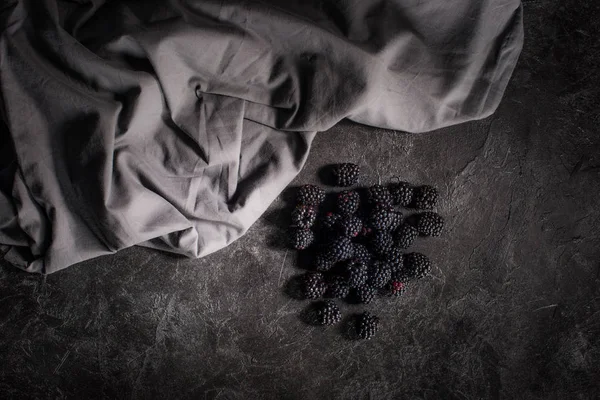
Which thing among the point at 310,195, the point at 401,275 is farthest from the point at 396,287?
the point at 310,195

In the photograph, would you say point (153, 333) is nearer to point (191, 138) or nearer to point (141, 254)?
point (141, 254)

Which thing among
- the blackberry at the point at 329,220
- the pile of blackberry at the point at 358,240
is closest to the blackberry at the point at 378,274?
the pile of blackberry at the point at 358,240

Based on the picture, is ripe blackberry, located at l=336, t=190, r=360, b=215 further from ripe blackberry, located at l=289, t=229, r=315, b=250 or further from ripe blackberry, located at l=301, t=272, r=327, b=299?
ripe blackberry, located at l=301, t=272, r=327, b=299

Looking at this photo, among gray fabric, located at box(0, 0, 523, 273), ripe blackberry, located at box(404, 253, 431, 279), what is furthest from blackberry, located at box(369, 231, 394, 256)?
gray fabric, located at box(0, 0, 523, 273)

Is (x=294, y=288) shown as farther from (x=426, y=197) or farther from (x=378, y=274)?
(x=426, y=197)

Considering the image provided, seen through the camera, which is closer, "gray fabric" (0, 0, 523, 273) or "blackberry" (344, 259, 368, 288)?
"gray fabric" (0, 0, 523, 273)

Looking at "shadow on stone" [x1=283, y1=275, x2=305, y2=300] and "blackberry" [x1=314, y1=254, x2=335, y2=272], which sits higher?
"blackberry" [x1=314, y1=254, x2=335, y2=272]

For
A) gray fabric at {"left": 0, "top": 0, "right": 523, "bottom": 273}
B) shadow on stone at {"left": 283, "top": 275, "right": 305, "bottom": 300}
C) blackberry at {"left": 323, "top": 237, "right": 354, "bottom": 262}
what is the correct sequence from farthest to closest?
shadow on stone at {"left": 283, "top": 275, "right": 305, "bottom": 300} → blackberry at {"left": 323, "top": 237, "right": 354, "bottom": 262} → gray fabric at {"left": 0, "top": 0, "right": 523, "bottom": 273}
